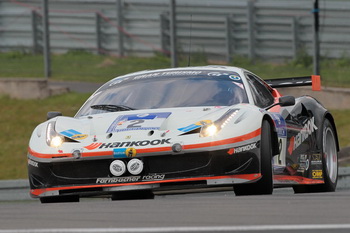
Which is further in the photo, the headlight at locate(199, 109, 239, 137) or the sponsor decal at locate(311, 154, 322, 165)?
the sponsor decal at locate(311, 154, 322, 165)

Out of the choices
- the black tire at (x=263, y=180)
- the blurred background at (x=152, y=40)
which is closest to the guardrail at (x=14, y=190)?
the black tire at (x=263, y=180)

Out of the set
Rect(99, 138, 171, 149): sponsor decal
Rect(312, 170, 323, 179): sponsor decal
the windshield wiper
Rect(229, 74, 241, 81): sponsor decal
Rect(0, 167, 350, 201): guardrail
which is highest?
Rect(229, 74, 241, 81): sponsor decal

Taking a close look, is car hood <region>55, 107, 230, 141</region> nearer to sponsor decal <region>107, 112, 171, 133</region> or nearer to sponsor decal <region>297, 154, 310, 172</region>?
sponsor decal <region>107, 112, 171, 133</region>

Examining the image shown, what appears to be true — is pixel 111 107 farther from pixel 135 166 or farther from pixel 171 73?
pixel 135 166

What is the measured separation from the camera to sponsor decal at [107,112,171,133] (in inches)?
322

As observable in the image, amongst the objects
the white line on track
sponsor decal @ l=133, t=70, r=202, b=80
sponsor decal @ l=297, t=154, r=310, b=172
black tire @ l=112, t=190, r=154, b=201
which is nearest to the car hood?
black tire @ l=112, t=190, r=154, b=201

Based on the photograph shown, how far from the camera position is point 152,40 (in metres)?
21.4

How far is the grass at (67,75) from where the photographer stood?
578 inches

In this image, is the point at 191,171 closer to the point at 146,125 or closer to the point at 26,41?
the point at 146,125

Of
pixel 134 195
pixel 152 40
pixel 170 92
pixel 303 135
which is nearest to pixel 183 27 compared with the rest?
pixel 152 40

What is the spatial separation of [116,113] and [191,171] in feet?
3.84

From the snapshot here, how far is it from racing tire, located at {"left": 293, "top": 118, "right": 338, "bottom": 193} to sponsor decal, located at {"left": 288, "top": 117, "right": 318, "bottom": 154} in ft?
0.60

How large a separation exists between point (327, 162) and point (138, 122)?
2844 mm

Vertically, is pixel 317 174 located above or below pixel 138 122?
below
